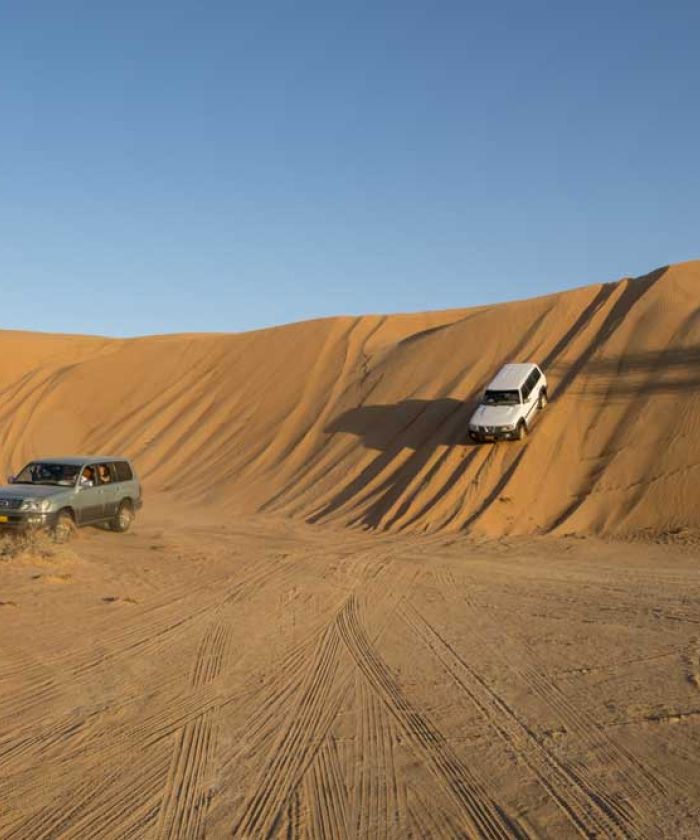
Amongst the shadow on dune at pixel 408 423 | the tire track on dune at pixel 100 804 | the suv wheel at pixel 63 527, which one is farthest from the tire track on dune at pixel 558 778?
the shadow on dune at pixel 408 423

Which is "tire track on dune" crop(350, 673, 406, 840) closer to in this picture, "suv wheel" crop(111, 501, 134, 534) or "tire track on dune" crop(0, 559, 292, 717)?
"tire track on dune" crop(0, 559, 292, 717)

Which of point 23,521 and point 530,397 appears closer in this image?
point 23,521

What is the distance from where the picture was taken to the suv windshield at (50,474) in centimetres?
1712

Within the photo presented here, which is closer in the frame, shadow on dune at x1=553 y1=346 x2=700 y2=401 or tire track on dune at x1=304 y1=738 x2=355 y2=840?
tire track on dune at x1=304 y1=738 x2=355 y2=840

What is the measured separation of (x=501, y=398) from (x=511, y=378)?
2.66ft

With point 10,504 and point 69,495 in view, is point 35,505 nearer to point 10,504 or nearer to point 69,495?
point 10,504

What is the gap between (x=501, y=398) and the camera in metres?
25.3

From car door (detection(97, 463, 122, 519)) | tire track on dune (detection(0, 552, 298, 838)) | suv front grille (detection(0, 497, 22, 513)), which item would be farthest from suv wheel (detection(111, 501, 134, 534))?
tire track on dune (detection(0, 552, 298, 838))

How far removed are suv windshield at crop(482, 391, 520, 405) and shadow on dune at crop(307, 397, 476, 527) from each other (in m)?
1.42

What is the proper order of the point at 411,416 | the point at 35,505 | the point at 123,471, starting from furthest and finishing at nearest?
1. the point at 411,416
2. the point at 123,471
3. the point at 35,505

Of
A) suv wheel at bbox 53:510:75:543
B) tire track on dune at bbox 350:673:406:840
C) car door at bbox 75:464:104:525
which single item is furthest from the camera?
car door at bbox 75:464:104:525

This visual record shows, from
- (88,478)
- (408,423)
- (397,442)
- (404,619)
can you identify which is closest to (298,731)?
(404,619)

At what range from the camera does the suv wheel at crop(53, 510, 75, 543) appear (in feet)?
53.1

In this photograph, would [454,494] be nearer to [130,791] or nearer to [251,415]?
→ [251,415]
